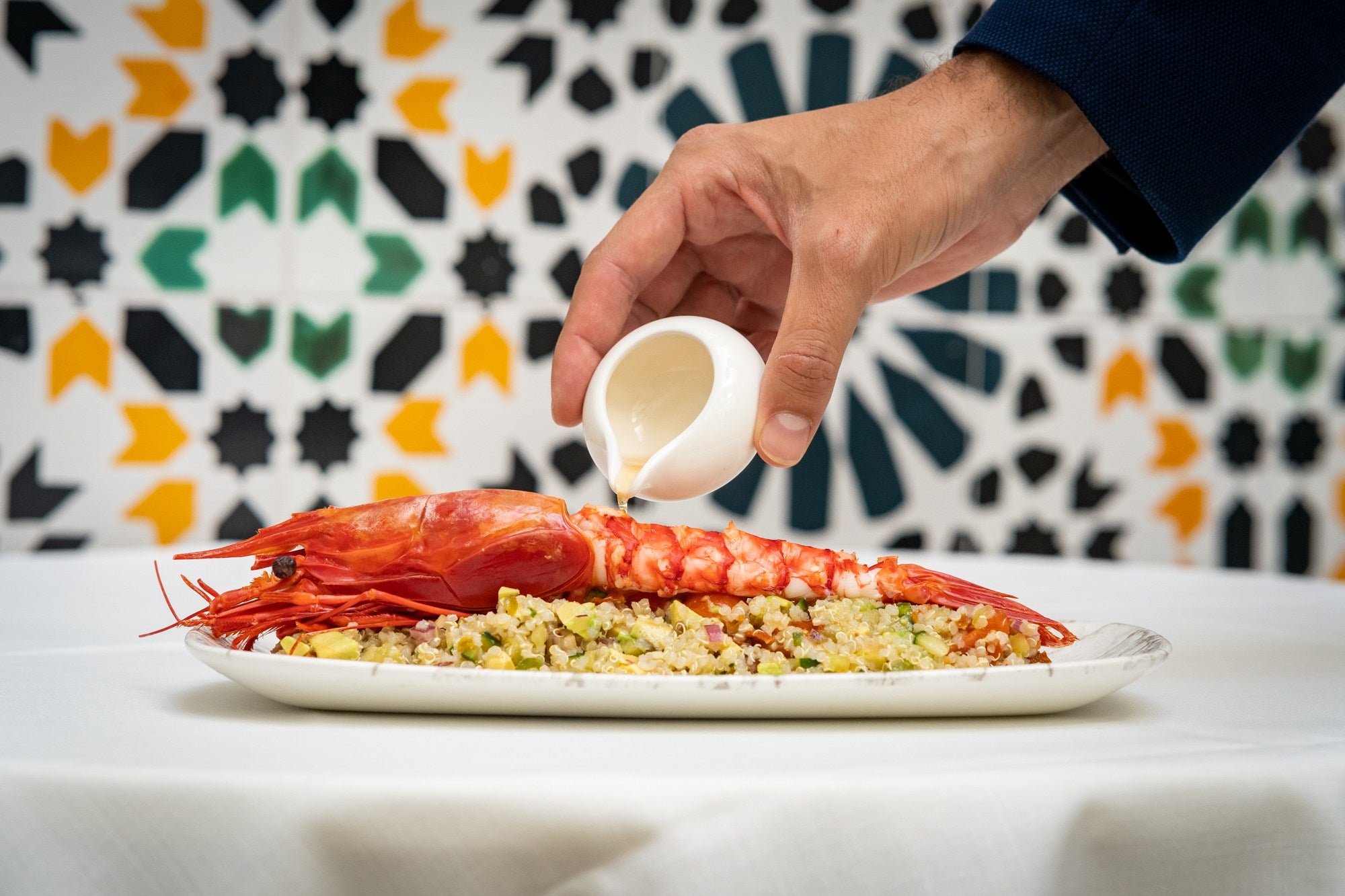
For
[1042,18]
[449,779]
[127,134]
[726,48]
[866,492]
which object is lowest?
[866,492]

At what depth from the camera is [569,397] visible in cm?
126

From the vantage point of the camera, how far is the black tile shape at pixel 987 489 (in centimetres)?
289

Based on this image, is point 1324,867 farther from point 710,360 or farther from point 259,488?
point 259,488

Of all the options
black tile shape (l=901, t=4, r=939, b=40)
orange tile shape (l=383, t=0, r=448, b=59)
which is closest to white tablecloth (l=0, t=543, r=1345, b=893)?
orange tile shape (l=383, t=0, r=448, b=59)

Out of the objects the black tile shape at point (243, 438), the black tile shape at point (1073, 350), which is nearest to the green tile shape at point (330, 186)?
the black tile shape at point (243, 438)

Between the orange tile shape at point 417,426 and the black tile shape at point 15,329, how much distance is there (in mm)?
912

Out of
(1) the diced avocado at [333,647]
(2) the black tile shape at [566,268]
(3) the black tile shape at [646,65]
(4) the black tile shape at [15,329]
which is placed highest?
(3) the black tile shape at [646,65]

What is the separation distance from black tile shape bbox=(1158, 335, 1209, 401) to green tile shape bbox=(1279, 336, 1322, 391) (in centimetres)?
24

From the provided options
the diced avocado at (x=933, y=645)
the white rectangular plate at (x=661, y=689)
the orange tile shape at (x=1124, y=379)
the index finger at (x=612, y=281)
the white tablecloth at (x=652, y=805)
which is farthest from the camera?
the orange tile shape at (x=1124, y=379)

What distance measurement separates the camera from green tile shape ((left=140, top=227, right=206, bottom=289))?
→ 8.67 feet

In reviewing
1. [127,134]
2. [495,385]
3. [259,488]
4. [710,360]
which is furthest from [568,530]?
[127,134]

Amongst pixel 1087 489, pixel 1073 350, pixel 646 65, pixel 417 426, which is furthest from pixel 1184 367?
pixel 417 426

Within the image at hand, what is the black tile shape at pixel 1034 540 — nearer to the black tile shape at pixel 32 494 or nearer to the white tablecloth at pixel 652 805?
the white tablecloth at pixel 652 805

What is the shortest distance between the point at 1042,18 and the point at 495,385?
1.87 m
